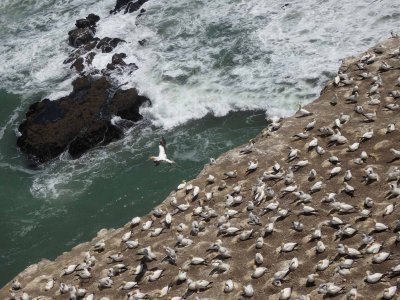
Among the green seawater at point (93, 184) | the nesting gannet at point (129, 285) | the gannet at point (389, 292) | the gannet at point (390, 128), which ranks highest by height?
the gannet at point (389, 292)

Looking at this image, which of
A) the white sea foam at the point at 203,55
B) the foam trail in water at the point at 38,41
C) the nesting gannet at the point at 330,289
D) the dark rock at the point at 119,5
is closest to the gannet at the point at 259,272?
the nesting gannet at the point at 330,289

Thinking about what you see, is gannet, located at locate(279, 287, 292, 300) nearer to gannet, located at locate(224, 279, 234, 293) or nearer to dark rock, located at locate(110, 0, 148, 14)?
gannet, located at locate(224, 279, 234, 293)

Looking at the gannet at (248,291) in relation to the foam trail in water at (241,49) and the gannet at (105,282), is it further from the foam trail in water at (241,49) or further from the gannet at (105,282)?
the foam trail in water at (241,49)

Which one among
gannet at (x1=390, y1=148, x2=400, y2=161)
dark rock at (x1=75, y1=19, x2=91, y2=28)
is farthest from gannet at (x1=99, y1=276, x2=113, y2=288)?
dark rock at (x1=75, y1=19, x2=91, y2=28)

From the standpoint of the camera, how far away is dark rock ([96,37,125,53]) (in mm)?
37125

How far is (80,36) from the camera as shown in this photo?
129 feet

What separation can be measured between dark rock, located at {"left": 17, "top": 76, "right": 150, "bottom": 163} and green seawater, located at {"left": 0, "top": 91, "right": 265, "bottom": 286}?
608 millimetres

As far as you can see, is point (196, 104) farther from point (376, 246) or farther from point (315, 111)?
point (376, 246)

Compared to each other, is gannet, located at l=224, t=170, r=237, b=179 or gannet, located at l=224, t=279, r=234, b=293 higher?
gannet, located at l=224, t=279, r=234, b=293

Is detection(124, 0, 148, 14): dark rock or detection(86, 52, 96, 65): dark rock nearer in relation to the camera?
detection(86, 52, 96, 65): dark rock

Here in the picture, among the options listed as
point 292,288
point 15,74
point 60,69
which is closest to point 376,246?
point 292,288

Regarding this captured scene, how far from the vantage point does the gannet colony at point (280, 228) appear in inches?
562

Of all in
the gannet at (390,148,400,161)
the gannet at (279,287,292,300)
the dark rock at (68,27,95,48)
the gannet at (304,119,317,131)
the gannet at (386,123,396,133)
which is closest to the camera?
the gannet at (279,287,292,300)

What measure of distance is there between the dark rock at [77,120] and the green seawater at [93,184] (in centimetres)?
61
